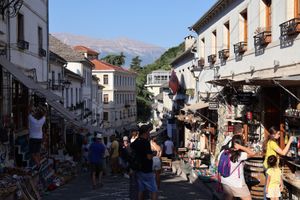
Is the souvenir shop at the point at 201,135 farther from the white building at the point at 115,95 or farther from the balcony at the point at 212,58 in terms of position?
the white building at the point at 115,95

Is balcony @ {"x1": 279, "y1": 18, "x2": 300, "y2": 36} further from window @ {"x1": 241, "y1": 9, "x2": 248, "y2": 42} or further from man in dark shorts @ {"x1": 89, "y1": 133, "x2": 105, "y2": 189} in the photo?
man in dark shorts @ {"x1": 89, "y1": 133, "x2": 105, "y2": 189}

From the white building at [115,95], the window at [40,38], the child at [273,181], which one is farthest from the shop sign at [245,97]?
the white building at [115,95]

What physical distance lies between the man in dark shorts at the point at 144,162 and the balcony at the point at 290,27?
4.84 m

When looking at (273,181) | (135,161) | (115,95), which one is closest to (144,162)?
(135,161)

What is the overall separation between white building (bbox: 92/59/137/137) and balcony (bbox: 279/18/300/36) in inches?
2114

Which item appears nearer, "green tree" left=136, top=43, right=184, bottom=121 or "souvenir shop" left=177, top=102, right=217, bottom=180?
"souvenir shop" left=177, top=102, right=217, bottom=180

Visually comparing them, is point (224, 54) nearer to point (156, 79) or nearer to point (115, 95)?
point (115, 95)

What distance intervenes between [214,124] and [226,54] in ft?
14.5

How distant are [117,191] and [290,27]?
249 inches

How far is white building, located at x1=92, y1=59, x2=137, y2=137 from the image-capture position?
233ft

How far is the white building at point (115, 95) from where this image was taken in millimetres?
71062

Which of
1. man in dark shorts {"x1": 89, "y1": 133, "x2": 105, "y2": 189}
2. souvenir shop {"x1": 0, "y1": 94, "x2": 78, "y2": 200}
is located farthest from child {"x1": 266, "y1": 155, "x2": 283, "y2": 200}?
man in dark shorts {"x1": 89, "y1": 133, "x2": 105, "y2": 189}

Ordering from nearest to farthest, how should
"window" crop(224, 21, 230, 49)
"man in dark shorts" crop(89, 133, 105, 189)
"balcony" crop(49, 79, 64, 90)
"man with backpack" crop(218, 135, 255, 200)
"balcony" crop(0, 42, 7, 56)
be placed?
"man with backpack" crop(218, 135, 255, 200) < "balcony" crop(0, 42, 7, 56) < "man in dark shorts" crop(89, 133, 105, 189) < "window" crop(224, 21, 230, 49) < "balcony" crop(49, 79, 64, 90)

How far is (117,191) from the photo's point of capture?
1450 cm
